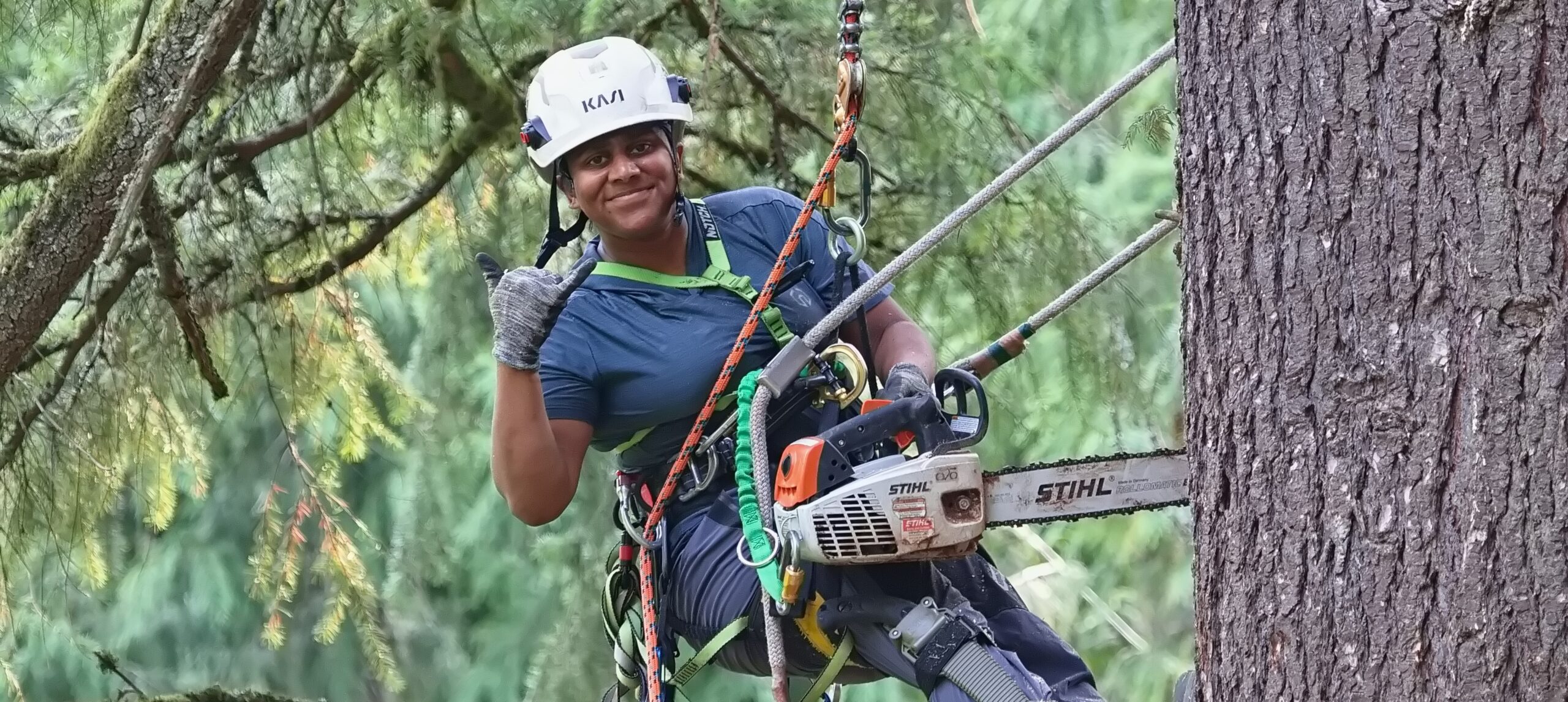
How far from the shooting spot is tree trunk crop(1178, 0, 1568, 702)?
1.33 m

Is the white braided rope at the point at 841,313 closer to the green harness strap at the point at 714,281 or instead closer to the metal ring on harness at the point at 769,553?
the metal ring on harness at the point at 769,553

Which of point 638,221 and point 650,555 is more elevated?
point 638,221

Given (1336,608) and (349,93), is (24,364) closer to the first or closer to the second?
(349,93)

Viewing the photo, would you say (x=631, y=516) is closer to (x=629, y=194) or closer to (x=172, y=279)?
(x=629, y=194)

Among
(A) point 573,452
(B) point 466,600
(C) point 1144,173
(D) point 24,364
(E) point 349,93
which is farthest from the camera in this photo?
(B) point 466,600

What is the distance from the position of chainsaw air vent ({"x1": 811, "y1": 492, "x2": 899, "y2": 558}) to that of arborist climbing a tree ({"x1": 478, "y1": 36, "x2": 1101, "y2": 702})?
16 centimetres

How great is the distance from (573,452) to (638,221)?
389mm

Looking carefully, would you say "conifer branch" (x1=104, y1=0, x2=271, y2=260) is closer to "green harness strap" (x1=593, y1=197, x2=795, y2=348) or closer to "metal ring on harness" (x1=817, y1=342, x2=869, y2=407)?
"green harness strap" (x1=593, y1=197, x2=795, y2=348)

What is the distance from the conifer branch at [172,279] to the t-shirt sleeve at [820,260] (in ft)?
4.43

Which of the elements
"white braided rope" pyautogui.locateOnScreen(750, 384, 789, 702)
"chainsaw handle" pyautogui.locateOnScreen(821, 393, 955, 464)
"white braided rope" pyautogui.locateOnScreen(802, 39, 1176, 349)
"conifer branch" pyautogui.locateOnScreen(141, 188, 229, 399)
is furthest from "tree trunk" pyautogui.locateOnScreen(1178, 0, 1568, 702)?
"conifer branch" pyautogui.locateOnScreen(141, 188, 229, 399)

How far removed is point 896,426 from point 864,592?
0.27m

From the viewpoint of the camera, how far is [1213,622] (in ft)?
5.16

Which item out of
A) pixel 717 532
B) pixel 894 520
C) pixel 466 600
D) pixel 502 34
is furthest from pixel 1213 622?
pixel 466 600

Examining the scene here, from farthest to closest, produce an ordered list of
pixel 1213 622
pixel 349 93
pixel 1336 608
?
pixel 349 93 < pixel 1213 622 < pixel 1336 608
